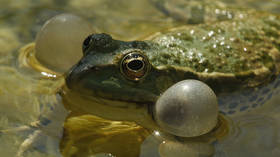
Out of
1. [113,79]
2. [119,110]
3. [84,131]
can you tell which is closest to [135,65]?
[113,79]

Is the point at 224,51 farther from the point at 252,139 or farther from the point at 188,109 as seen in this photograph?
the point at 188,109

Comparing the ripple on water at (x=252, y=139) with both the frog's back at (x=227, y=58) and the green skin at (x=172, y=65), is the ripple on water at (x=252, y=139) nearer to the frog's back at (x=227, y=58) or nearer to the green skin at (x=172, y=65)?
the frog's back at (x=227, y=58)

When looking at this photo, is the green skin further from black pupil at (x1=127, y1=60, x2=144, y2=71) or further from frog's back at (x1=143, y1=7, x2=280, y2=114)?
black pupil at (x1=127, y1=60, x2=144, y2=71)

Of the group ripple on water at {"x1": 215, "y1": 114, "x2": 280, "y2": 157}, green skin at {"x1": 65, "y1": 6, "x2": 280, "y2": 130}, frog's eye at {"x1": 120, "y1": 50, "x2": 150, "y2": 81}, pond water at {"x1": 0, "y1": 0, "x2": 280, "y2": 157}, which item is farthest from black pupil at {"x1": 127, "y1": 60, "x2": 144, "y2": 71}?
ripple on water at {"x1": 215, "y1": 114, "x2": 280, "y2": 157}

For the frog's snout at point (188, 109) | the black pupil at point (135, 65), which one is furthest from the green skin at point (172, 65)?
the frog's snout at point (188, 109)

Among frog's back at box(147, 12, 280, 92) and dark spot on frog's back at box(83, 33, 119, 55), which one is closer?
dark spot on frog's back at box(83, 33, 119, 55)

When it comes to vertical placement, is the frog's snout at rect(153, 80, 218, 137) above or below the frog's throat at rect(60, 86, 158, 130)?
above
